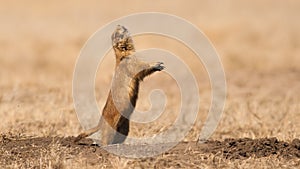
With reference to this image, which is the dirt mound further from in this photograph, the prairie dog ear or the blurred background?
the prairie dog ear

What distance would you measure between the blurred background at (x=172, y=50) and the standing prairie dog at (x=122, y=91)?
1.15 meters

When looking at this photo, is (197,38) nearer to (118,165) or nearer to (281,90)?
(281,90)

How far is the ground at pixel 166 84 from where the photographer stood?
276 inches

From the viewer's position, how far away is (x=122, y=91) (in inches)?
310

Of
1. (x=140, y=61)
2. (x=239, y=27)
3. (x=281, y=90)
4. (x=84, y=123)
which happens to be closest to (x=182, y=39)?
(x=239, y=27)

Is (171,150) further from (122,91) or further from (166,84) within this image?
(166,84)

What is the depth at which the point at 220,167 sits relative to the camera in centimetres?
666

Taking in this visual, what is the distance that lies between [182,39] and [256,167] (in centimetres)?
1282

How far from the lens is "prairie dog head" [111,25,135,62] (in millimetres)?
8281

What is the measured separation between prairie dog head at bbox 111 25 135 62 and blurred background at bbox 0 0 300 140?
1.25 meters

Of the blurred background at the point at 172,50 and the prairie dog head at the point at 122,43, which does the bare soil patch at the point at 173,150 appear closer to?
the blurred background at the point at 172,50

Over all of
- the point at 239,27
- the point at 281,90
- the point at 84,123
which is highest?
the point at 239,27

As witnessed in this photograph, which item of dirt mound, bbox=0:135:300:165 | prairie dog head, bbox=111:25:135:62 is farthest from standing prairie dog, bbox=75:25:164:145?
dirt mound, bbox=0:135:300:165

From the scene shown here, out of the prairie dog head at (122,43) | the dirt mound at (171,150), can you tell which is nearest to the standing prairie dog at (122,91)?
the prairie dog head at (122,43)
